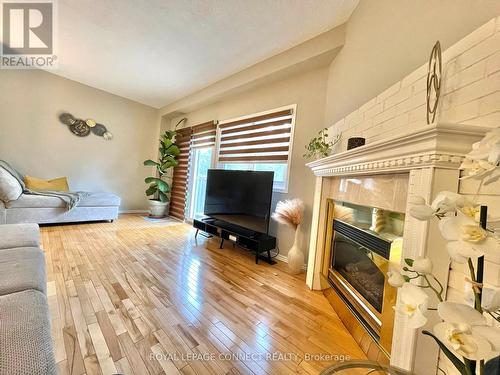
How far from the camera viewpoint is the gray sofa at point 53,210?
123 inches

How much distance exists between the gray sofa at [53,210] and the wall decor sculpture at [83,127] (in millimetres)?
1544

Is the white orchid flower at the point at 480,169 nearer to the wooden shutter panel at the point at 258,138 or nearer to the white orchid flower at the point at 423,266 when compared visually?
the white orchid flower at the point at 423,266

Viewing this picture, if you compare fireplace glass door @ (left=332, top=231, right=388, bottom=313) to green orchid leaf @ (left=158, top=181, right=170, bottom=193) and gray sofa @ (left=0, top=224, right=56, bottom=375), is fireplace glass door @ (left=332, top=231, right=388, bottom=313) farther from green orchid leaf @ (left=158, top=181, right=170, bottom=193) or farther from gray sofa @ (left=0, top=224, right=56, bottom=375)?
green orchid leaf @ (left=158, top=181, right=170, bottom=193)

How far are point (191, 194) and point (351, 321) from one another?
147 inches

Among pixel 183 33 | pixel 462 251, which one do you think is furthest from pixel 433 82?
pixel 183 33

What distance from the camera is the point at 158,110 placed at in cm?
544

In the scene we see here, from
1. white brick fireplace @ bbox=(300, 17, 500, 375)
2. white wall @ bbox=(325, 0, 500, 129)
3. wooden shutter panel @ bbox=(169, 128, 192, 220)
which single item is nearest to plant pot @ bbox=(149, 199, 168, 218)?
wooden shutter panel @ bbox=(169, 128, 192, 220)

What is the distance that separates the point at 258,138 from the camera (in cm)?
317

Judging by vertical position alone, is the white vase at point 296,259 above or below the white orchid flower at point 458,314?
below

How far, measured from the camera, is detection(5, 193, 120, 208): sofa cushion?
10.4 ft

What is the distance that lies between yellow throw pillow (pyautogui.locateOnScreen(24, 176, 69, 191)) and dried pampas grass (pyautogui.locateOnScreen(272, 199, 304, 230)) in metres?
4.24

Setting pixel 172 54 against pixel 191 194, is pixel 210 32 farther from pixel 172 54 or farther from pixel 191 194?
pixel 191 194

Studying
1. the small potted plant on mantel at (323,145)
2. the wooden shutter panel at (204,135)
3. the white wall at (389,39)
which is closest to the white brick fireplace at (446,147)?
the white wall at (389,39)

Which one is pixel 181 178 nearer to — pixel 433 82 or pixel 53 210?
pixel 53 210
